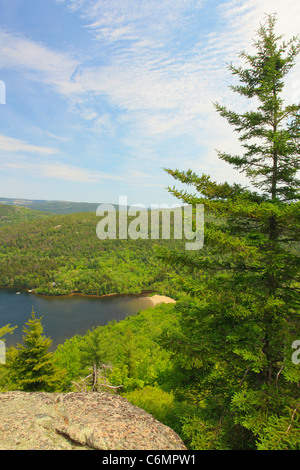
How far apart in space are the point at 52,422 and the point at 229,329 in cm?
428

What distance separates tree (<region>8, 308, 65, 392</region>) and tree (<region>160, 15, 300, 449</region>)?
989 cm

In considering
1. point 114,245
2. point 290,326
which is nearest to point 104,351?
point 290,326

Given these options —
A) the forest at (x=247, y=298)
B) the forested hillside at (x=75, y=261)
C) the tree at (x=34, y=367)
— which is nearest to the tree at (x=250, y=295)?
the forest at (x=247, y=298)

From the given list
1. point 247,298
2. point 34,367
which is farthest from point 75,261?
point 247,298

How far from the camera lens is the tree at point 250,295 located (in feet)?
15.8

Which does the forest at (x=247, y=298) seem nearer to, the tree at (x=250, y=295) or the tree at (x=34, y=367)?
the tree at (x=250, y=295)

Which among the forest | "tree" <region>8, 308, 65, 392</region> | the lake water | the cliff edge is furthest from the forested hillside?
the cliff edge

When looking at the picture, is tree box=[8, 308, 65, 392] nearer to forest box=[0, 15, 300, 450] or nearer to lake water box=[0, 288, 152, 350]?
forest box=[0, 15, 300, 450]

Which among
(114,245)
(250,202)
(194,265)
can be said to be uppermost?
(250,202)

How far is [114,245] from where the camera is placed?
156000 mm

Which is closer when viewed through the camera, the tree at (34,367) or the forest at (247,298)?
the forest at (247,298)

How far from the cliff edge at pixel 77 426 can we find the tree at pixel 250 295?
3.14 ft
